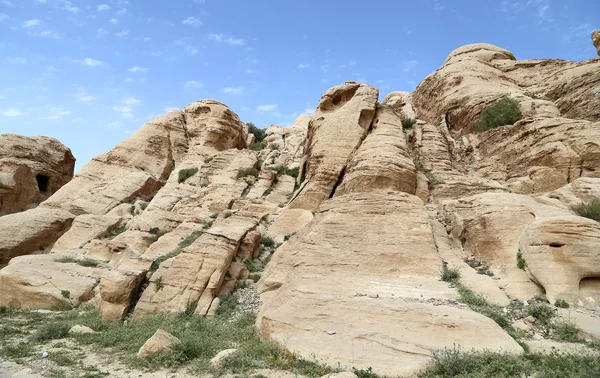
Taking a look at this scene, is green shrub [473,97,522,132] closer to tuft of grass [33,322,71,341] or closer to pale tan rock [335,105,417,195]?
pale tan rock [335,105,417,195]

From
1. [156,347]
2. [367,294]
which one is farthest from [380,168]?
[156,347]

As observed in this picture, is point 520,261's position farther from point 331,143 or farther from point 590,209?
point 331,143

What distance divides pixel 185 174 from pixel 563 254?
19.2m

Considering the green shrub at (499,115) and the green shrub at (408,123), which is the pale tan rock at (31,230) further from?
the green shrub at (499,115)

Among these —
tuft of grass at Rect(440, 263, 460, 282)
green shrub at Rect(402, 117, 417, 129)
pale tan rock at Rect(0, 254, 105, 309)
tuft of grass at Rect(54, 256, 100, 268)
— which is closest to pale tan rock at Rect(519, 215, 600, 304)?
tuft of grass at Rect(440, 263, 460, 282)

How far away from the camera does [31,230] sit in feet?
56.7

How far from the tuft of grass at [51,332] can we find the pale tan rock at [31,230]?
940 cm

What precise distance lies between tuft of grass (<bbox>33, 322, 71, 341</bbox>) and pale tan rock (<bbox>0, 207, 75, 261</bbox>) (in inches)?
370

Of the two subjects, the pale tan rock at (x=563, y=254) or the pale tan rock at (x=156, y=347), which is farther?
the pale tan rock at (x=563, y=254)

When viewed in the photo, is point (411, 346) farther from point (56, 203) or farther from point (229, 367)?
point (56, 203)

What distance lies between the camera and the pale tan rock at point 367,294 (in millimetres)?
7176

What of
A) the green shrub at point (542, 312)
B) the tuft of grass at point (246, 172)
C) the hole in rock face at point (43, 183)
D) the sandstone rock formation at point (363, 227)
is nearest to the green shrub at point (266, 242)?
the sandstone rock formation at point (363, 227)

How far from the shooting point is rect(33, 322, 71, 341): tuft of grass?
9148mm

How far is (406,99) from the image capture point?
3098 cm
